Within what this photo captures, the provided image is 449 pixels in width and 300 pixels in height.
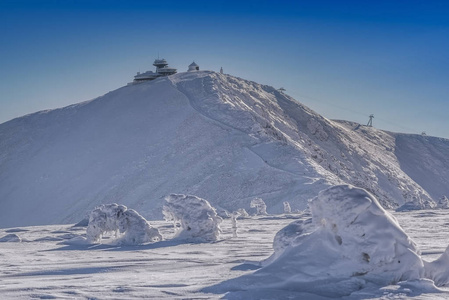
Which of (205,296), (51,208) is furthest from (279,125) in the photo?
(205,296)

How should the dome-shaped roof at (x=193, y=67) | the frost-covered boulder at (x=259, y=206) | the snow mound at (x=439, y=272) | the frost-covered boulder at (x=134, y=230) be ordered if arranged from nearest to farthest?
the snow mound at (x=439, y=272)
the frost-covered boulder at (x=134, y=230)
the frost-covered boulder at (x=259, y=206)
the dome-shaped roof at (x=193, y=67)

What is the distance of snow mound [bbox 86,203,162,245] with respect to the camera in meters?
18.6

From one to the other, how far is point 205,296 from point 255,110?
52325 millimetres

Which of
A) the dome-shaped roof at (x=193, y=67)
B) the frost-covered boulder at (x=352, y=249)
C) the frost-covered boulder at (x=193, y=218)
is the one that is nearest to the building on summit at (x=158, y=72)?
the dome-shaped roof at (x=193, y=67)

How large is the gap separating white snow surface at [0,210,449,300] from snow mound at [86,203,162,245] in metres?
0.46

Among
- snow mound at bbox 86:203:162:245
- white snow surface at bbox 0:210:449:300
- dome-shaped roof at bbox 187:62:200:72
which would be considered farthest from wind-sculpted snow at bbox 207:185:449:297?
dome-shaped roof at bbox 187:62:200:72

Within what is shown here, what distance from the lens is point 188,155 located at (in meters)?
49.8

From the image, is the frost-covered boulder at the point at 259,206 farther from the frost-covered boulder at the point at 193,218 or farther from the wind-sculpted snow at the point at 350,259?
the wind-sculpted snow at the point at 350,259

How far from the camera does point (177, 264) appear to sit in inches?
500

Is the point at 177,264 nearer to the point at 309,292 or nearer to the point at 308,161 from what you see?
the point at 309,292

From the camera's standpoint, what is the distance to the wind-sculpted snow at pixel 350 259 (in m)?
9.12

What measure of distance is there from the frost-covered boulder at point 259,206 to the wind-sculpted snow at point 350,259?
91.0 feet

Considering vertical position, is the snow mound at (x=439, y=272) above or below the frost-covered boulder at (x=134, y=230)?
below

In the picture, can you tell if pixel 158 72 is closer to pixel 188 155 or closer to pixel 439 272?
pixel 188 155
